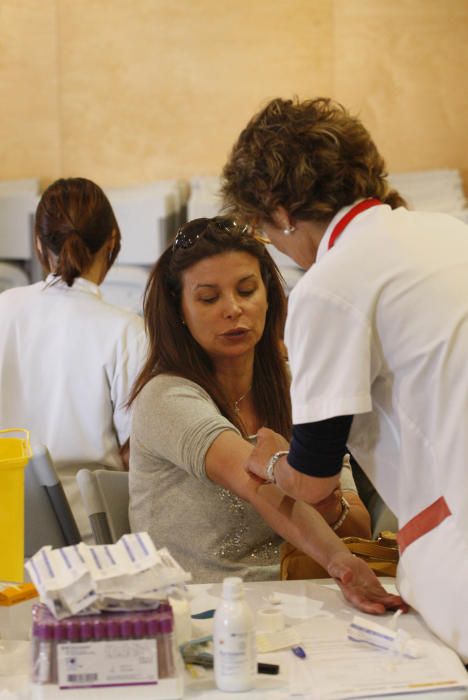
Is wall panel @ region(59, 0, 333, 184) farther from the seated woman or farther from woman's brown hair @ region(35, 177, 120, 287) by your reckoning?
the seated woman

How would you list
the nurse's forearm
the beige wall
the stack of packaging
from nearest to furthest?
the stack of packaging
the nurse's forearm
the beige wall

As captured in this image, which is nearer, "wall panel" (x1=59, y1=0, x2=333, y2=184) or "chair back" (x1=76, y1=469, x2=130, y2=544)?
"chair back" (x1=76, y1=469, x2=130, y2=544)

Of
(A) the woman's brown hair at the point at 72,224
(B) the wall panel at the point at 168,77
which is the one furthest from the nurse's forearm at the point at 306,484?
(B) the wall panel at the point at 168,77

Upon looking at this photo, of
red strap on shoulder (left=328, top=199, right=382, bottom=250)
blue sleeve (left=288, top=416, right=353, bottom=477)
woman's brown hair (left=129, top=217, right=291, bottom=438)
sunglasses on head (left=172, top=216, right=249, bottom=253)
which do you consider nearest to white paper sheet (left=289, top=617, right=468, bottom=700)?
blue sleeve (left=288, top=416, right=353, bottom=477)

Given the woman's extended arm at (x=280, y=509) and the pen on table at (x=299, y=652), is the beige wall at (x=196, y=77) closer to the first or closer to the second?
the woman's extended arm at (x=280, y=509)

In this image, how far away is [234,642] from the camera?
147cm

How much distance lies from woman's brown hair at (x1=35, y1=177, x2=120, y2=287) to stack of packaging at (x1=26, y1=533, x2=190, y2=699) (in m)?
1.85

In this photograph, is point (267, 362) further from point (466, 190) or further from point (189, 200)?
point (466, 190)

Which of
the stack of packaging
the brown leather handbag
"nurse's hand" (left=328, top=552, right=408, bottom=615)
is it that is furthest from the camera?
the brown leather handbag

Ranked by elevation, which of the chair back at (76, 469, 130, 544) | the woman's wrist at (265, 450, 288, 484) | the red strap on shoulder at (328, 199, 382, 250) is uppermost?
the red strap on shoulder at (328, 199, 382, 250)

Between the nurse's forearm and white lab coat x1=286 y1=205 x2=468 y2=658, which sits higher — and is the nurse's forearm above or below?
below

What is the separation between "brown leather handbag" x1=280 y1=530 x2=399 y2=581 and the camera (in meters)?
2.03

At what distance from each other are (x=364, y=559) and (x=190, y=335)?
2.12 ft

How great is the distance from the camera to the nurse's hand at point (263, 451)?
6.30ft
